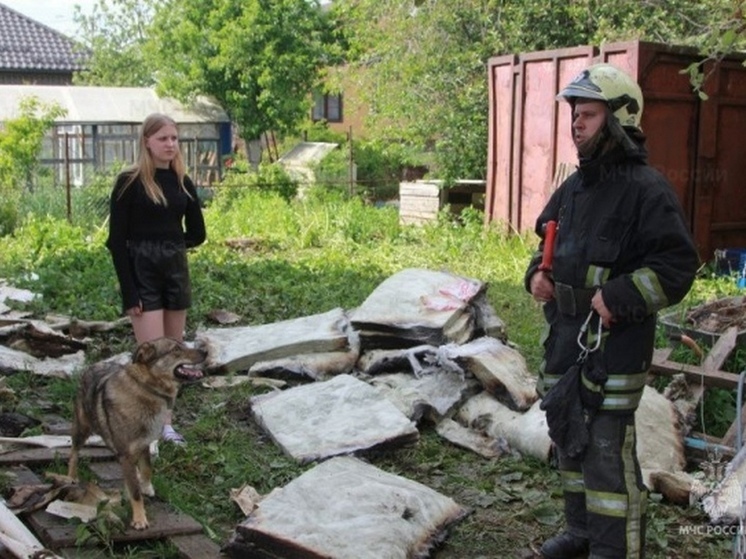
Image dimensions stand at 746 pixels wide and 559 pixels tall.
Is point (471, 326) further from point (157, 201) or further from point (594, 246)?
point (594, 246)

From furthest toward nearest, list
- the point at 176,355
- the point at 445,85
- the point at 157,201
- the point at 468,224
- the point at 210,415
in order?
the point at 445,85 → the point at 468,224 → the point at 210,415 → the point at 157,201 → the point at 176,355

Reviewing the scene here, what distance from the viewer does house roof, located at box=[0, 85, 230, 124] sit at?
80.3 feet

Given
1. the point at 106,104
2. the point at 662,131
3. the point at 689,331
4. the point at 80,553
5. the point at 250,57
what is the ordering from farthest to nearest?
1. the point at 250,57
2. the point at 106,104
3. the point at 662,131
4. the point at 689,331
5. the point at 80,553

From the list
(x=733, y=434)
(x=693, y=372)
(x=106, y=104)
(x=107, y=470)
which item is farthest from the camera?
(x=106, y=104)

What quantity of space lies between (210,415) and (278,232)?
859cm

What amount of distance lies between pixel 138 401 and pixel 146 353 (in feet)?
0.73

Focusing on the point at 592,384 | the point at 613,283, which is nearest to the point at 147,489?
the point at 592,384

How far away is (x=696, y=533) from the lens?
463 cm

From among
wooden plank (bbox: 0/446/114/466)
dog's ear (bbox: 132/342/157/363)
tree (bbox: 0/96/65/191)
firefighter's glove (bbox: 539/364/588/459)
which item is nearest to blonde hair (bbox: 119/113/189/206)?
dog's ear (bbox: 132/342/157/363)

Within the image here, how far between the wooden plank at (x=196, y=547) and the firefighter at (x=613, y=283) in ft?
5.12

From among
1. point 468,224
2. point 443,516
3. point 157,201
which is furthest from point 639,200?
point 468,224

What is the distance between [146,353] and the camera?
4465 millimetres

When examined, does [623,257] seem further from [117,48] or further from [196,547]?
[117,48]

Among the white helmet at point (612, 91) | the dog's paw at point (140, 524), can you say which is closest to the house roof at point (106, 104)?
the dog's paw at point (140, 524)
